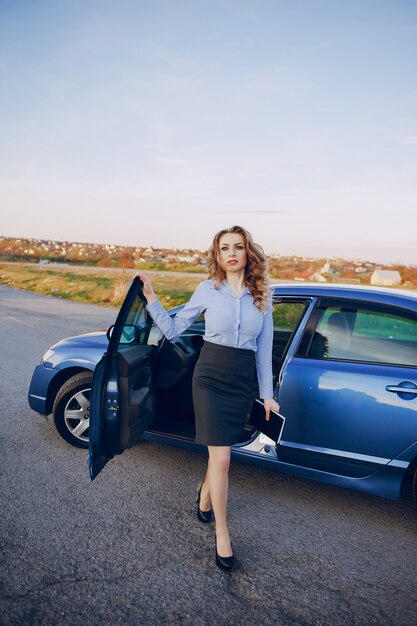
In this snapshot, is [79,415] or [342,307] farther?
[79,415]

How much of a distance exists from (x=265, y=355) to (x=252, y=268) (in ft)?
1.74

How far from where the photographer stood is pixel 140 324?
3070 mm

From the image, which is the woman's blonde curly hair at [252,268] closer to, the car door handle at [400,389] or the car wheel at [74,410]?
the car door handle at [400,389]

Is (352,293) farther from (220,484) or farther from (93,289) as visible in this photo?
(93,289)

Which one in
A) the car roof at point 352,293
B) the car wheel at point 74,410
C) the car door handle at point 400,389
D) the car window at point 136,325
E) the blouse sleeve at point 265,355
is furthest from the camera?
the car wheel at point 74,410

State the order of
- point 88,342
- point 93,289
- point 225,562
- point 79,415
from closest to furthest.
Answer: point 225,562
point 79,415
point 88,342
point 93,289

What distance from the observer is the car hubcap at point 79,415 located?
3660mm

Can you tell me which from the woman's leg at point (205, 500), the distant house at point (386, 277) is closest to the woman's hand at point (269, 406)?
the woman's leg at point (205, 500)

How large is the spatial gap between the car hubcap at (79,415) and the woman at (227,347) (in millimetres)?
1591

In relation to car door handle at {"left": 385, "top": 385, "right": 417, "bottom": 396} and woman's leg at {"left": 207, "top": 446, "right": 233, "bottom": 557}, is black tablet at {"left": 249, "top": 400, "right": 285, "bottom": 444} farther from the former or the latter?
car door handle at {"left": 385, "top": 385, "right": 417, "bottom": 396}

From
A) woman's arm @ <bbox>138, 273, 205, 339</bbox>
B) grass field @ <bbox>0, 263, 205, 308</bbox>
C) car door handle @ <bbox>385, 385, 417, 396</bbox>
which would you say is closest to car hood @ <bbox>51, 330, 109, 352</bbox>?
woman's arm @ <bbox>138, 273, 205, 339</bbox>

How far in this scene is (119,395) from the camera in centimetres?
265

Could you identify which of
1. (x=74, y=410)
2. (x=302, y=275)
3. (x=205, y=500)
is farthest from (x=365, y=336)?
(x=302, y=275)

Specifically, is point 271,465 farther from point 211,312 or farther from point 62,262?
point 62,262
